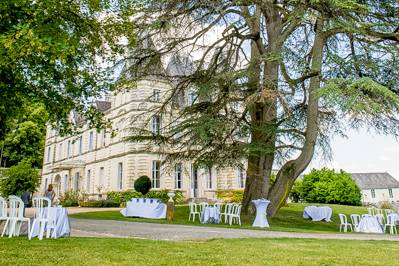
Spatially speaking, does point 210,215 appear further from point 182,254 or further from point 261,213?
point 182,254

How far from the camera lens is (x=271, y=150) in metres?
11.6

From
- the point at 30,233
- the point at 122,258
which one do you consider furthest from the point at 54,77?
the point at 122,258

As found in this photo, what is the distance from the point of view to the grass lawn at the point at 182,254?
16.2 feet

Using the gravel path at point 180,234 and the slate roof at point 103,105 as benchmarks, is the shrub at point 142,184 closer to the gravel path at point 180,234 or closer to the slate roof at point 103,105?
the slate roof at point 103,105

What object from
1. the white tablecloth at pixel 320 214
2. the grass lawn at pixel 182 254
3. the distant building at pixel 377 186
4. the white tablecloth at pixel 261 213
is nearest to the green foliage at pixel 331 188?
the white tablecloth at pixel 320 214

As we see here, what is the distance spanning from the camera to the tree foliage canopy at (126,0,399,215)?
9.59 meters

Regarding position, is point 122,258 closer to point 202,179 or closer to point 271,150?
point 271,150

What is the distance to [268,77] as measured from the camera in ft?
36.1

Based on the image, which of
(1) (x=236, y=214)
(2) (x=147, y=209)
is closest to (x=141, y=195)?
(2) (x=147, y=209)

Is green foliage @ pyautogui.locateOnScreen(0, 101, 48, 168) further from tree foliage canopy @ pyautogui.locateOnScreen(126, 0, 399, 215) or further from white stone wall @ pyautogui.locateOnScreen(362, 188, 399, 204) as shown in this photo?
white stone wall @ pyautogui.locateOnScreen(362, 188, 399, 204)

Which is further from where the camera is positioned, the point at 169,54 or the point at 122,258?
the point at 169,54

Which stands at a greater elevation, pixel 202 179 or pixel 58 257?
pixel 202 179

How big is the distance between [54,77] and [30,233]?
5.45 m

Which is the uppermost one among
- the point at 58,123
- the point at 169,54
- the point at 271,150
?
the point at 169,54
